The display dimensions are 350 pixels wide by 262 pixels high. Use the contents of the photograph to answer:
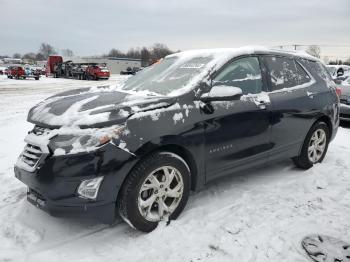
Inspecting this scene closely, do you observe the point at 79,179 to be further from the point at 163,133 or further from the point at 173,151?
the point at 173,151

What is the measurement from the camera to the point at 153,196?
3453 mm

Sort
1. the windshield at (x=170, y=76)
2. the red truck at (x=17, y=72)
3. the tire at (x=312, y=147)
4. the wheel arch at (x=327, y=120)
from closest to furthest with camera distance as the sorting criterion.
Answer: the windshield at (x=170, y=76), the tire at (x=312, y=147), the wheel arch at (x=327, y=120), the red truck at (x=17, y=72)

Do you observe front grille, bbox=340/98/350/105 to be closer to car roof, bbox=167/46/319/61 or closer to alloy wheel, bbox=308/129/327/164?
alloy wheel, bbox=308/129/327/164

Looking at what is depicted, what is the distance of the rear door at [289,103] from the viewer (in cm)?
456

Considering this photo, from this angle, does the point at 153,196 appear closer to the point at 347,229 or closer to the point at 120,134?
the point at 120,134

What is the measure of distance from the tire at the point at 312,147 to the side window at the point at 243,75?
1.39 metres

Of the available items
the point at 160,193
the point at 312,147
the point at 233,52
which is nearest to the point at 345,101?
the point at 312,147

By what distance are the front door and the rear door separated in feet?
0.62

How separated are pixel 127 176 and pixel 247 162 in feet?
5.51

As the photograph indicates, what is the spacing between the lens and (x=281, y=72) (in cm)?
479

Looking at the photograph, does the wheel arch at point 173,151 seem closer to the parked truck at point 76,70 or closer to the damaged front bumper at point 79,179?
the damaged front bumper at point 79,179

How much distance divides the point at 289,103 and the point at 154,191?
229 centimetres

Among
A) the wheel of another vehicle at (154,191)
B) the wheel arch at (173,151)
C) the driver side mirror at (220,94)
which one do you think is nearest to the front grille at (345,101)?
the driver side mirror at (220,94)

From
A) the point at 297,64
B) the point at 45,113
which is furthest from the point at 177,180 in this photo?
the point at 297,64
